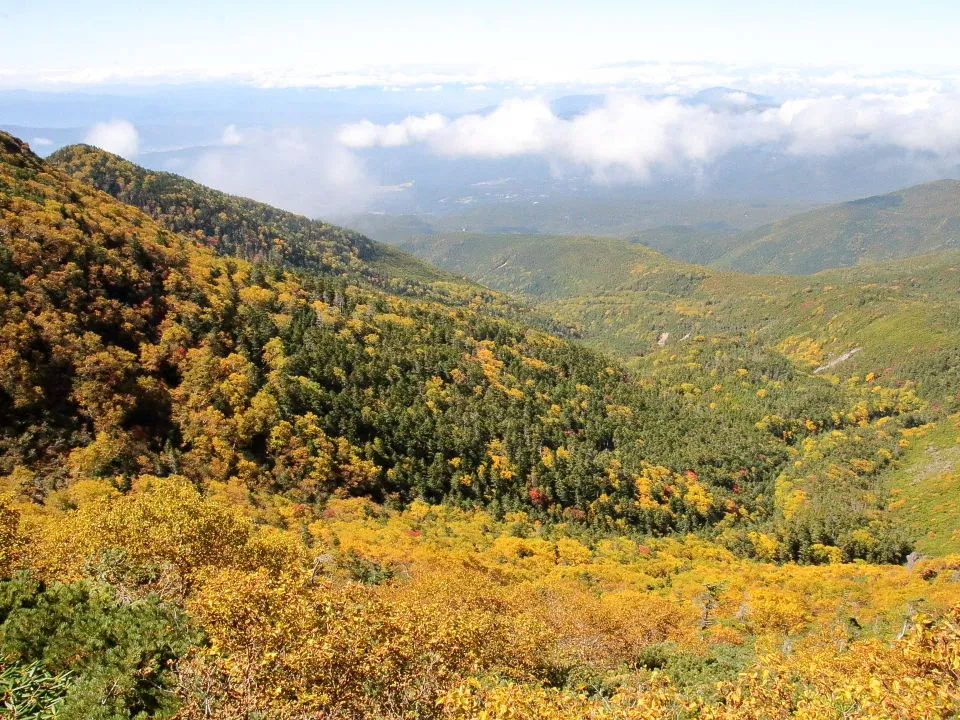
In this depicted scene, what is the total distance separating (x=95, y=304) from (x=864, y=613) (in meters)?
113

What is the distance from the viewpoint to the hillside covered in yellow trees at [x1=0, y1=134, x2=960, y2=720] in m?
25.4

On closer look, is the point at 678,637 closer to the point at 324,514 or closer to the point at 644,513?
the point at 324,514

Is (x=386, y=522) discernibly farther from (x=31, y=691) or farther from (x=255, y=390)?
(x=31, y=691)

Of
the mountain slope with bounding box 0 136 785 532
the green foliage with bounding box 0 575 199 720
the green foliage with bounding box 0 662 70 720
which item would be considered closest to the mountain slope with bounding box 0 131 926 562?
the mountain slope with bounding box 0 136 785 532

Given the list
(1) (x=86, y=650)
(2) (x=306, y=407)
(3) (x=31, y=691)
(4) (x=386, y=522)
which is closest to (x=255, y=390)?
(2) (x=306, y=407)

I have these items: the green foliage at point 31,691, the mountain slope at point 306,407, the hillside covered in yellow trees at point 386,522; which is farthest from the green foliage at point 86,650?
the mountain slope at point 306,407

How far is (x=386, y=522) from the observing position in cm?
8769

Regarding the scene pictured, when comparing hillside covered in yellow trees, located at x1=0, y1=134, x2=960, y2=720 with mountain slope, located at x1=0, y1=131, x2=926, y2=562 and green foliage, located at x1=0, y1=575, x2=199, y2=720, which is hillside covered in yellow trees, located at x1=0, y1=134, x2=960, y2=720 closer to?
green foliage, located at x1=0, y1=575, x2=199, y2=720

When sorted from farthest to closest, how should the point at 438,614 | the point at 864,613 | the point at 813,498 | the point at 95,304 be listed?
the point at 813,498 < the point at 95,304 < the point at 864,613 < the point at 438,614

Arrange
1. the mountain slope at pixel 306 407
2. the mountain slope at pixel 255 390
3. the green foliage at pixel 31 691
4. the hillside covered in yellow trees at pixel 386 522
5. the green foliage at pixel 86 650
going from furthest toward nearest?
the mountain slope at pixel 306 407 → the mountain slope at pixel 255 390 → the hillside covered in yellow trees at pixel 386 522 → the green foliage at pixel 86 650 → the green foliage at pixel 31 691


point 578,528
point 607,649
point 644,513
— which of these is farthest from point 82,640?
point 644,513

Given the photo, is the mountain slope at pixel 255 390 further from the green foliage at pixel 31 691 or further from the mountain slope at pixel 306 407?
the green foliage at pixel 31 691

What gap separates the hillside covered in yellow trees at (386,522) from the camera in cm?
2539

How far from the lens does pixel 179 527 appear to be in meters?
40.3
